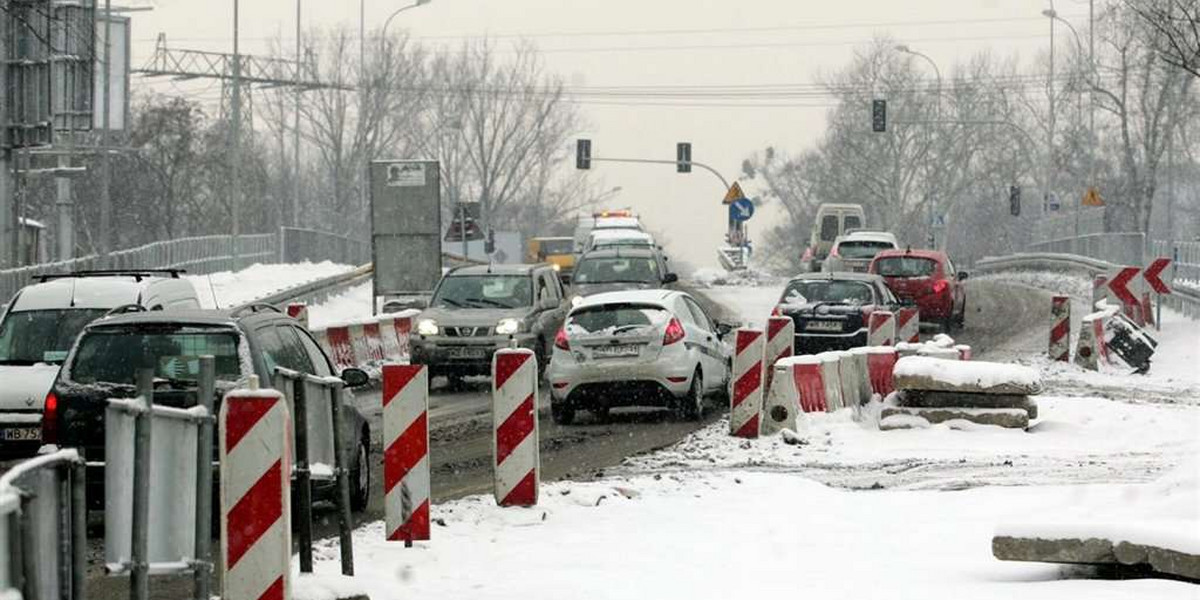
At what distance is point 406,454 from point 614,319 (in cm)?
1023

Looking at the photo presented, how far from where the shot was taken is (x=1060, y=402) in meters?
21.7

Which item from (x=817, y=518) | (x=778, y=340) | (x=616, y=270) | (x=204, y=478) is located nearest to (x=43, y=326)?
(x=778, y=340)

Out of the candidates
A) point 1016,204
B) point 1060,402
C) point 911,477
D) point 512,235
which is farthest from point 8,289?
point 512,235

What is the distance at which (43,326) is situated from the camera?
18.7m

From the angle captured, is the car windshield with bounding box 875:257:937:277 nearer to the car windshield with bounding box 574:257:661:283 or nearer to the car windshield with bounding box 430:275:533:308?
the car windshield with bounding box 574:257:661:283

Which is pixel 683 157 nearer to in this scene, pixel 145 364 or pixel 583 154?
pixel 583 154

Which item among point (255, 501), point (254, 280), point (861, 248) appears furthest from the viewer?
point (254, 280)

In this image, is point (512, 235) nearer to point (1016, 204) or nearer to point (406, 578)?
point (1016, 204)

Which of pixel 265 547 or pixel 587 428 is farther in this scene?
pixel 587 428

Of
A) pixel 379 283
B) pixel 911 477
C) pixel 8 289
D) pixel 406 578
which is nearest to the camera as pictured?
pixel 406 578

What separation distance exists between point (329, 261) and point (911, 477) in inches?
1969

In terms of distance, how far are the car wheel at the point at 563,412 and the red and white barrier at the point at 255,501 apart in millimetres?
13017

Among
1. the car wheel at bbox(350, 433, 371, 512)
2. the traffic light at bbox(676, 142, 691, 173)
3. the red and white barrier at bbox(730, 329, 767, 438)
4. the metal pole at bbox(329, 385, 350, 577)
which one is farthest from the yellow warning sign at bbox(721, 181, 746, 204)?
the metal pole at bbox(329, 385, 350, 577)

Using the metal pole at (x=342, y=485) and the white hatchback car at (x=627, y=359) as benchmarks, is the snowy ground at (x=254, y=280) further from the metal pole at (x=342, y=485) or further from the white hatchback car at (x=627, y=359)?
the metal pole at (x=342, y=485)
